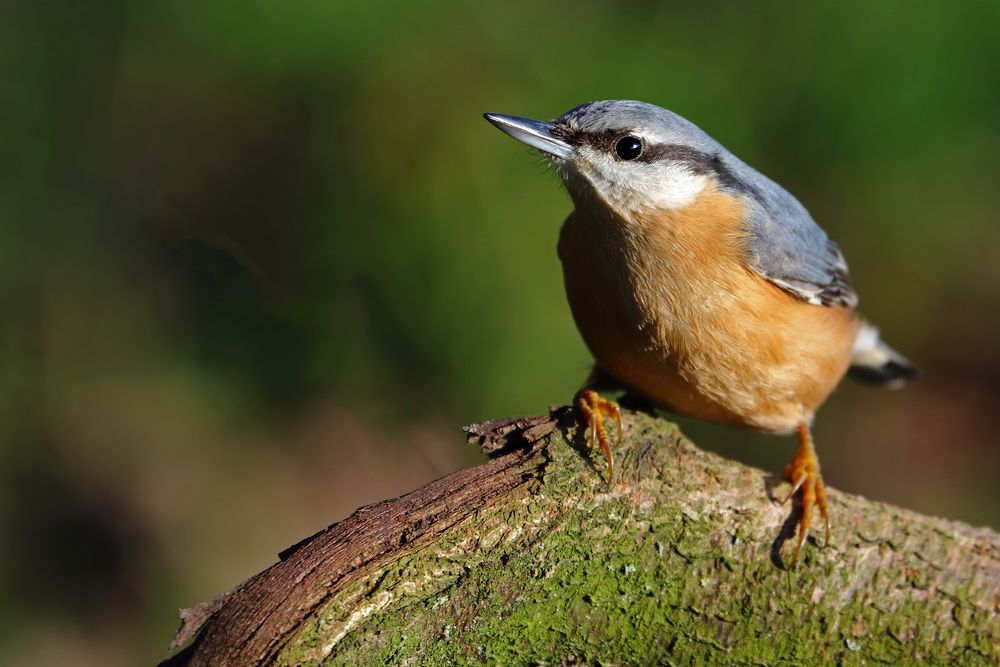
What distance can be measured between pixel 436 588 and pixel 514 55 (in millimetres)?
2777

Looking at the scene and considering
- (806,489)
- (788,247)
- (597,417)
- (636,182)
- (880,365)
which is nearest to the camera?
(597,417)

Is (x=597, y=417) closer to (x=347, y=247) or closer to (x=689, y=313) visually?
(x=689, y=313)

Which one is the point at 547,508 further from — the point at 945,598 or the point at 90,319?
the point at 90,319

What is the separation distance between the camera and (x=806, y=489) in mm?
2729

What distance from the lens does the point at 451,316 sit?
4074 millimetres

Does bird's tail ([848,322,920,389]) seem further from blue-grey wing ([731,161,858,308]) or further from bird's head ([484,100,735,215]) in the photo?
bird's head ([484,100,735,215])

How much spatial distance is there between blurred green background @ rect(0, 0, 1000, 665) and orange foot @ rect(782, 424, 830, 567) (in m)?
1.32

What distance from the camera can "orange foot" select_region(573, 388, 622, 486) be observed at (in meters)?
2.49

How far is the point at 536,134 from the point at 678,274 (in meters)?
0.57

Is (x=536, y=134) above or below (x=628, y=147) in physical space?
above

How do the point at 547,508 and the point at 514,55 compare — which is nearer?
the point at 547,508

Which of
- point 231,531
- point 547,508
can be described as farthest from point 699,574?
point 231,531

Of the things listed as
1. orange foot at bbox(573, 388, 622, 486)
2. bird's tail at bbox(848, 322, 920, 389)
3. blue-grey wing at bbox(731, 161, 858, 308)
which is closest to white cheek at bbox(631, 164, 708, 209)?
blue-grey wing at bbox(731, 161, 858, 308)

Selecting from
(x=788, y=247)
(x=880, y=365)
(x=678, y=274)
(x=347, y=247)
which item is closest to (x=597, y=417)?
(x=678, y=274)
